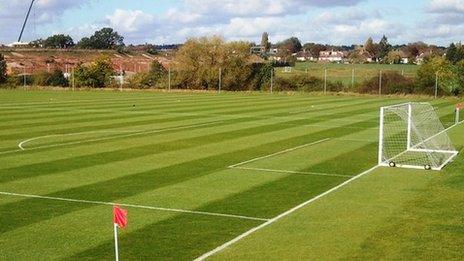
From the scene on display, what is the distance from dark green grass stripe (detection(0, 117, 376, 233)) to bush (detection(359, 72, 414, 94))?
137 ft

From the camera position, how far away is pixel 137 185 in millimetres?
13758

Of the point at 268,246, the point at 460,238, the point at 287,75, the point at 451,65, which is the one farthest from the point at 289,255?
the point at 287,75

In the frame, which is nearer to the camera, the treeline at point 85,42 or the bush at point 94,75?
the bush at point 94,75

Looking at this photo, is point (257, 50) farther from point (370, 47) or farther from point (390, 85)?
point (390, 85)

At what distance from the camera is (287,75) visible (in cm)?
6788

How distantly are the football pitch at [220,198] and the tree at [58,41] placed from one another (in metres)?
159

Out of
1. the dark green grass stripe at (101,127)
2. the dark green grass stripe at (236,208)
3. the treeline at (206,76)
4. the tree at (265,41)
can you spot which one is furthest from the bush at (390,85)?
the tree at (265,41)

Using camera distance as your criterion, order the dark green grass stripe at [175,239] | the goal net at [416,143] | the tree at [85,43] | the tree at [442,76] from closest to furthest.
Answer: the dark green grass stripe at [175,239] < the goal net at [416,143] < the tree at [442,76] < the tree at [85,43]

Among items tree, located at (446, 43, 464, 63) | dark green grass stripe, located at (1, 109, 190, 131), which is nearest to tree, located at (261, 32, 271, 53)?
tree, located at (446, 43, 464, 63)

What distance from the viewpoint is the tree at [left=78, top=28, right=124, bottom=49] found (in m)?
174

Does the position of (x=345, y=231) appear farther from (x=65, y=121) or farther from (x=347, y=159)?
(x=65, y=121)

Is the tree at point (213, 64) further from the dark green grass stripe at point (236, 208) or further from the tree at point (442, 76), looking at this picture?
the dark green grass stripe at point (236, 208)

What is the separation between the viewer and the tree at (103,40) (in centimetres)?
17450

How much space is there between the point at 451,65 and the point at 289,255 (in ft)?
179
